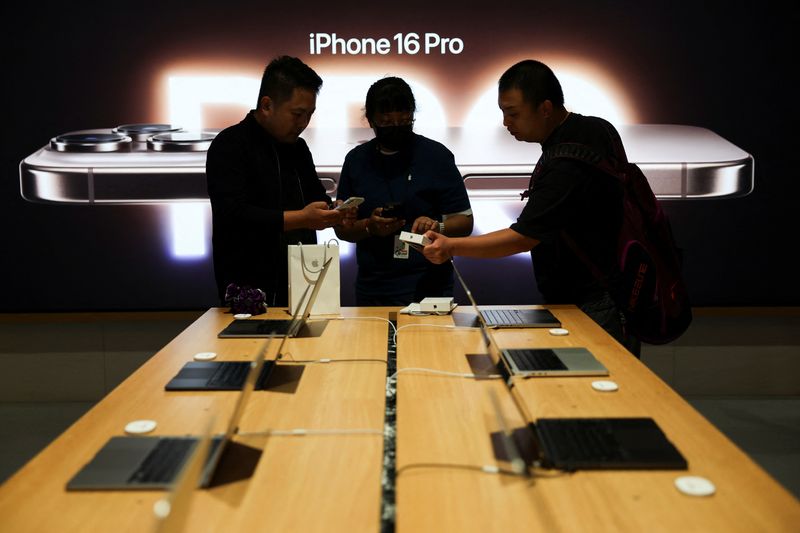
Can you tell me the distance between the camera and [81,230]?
16.0 feet

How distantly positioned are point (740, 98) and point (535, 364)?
2.91 m

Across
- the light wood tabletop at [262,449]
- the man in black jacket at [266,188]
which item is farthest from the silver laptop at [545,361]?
the man in black jacket at [266,188]

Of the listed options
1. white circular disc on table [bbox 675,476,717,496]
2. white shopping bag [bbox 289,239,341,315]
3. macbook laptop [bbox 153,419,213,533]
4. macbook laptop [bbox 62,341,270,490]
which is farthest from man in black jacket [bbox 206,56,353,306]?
macbook laptop [bbox 153,419,213,533]

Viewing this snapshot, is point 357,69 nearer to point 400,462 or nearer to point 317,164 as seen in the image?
point 317,164

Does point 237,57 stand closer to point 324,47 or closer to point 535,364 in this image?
point 324,47

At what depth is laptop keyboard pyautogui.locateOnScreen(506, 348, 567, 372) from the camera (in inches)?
100

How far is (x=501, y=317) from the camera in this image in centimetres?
324

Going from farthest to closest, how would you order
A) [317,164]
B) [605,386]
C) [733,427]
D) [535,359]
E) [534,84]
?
[317,164]
[733,427]
[534,84]
[535,359]
[605,386]

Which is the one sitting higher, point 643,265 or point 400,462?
point 643,265

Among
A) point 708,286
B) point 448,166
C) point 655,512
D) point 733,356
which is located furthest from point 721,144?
point 655,512

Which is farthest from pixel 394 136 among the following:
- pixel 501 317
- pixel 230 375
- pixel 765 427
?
pixel 765 427

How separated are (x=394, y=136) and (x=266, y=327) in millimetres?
974

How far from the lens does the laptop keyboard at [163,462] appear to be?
178 centimetres

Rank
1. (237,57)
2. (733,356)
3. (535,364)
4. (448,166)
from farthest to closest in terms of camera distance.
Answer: (733,356), (237,57), (448,166), (535,364)
